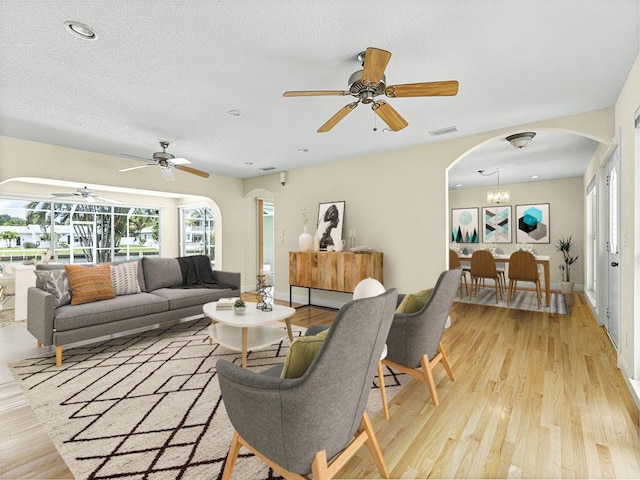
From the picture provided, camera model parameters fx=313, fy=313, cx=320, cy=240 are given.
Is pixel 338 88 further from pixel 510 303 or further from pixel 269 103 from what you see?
pixel 510 303

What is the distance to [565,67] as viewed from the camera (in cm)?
245

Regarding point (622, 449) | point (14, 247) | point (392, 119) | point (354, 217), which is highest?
point (392, 119)

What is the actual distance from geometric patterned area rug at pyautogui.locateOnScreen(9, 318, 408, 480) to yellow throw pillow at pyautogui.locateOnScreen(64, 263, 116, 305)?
1.77ft

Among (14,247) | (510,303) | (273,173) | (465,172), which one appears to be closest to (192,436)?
(273,173)

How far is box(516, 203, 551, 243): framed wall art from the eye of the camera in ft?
23.6

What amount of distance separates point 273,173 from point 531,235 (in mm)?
6124

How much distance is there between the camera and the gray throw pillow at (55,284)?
3.31 meters

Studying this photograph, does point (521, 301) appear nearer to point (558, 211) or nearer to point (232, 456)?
point (558, 211)

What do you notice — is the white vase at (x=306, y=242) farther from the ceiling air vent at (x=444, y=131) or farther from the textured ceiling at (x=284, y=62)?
the ceiling air vent at (x=444, y=131)

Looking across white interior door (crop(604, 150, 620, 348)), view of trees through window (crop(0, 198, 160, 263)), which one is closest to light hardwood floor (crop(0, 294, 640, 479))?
white interior door (crop(604, 150, 620, 348))

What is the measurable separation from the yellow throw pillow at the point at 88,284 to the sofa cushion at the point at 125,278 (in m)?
0.16

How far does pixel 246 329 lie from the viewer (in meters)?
2.91

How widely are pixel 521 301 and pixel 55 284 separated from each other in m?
7.06

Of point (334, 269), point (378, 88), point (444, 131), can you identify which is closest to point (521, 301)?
point (334, 269)
